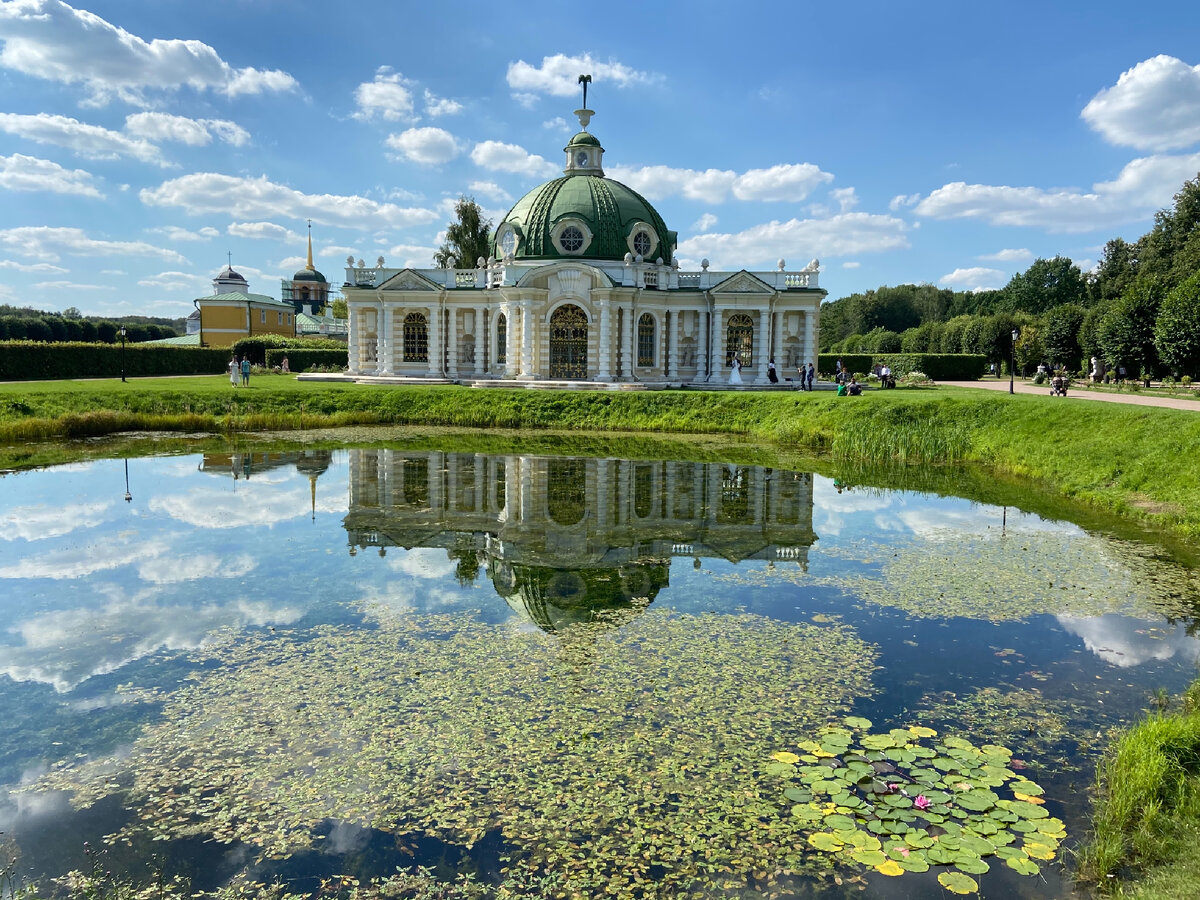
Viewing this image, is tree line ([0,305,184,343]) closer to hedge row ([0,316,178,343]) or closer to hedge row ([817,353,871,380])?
hedge row ([0,316,178,343])

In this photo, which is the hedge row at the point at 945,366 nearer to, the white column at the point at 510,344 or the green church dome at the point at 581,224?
the green church dome at the point at 581,224

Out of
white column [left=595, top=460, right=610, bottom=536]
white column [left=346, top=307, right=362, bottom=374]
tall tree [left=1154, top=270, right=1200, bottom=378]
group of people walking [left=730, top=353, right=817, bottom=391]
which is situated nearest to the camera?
white column [left=595, top=460, right=610, bottom=536]

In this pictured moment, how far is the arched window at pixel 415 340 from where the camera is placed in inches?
1609

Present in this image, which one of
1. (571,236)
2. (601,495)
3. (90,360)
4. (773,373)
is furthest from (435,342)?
(601,495)

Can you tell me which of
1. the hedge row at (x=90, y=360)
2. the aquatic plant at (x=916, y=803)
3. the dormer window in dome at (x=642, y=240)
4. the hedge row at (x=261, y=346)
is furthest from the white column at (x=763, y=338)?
the aquatic plant at (x=916, y=803)

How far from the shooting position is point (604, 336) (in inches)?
1468

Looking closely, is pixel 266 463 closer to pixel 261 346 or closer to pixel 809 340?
pixel 809 340

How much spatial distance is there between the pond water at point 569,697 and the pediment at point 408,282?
27177mm

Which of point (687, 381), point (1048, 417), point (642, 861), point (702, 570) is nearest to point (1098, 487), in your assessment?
point (1048, 417)

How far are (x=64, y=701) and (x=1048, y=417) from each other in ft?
73.1

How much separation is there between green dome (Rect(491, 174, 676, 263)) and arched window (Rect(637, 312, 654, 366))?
330cm

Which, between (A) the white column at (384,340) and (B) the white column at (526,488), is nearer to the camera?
(B) the white column at (526,488)

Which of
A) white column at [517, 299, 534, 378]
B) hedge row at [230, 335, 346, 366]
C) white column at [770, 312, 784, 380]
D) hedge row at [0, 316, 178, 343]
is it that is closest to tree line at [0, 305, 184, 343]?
hedge row at [0, 316, 178, 343]

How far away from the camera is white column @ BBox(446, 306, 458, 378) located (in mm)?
40375
